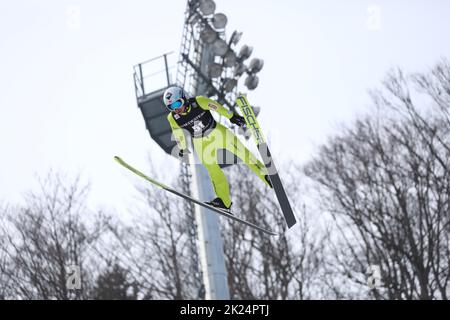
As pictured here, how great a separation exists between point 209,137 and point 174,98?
89 centimetres

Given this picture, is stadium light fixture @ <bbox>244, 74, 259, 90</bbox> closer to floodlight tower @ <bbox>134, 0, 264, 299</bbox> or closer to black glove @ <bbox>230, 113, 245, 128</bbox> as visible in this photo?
floodlight tower @ <bbox>134, 0, 264, 299</bbox>

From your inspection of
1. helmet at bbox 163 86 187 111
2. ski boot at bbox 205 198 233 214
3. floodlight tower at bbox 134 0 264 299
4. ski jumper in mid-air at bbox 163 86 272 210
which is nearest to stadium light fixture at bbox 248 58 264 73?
floodlight tower at bbox 134 0 264 299

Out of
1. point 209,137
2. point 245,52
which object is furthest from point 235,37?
point 209,137

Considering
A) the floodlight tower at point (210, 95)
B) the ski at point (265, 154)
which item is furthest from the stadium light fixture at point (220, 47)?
the ski at point (265, 154)

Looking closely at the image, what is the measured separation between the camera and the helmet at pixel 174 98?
5.21m

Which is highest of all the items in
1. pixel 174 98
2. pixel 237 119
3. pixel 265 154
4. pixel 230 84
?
pixel 230 84

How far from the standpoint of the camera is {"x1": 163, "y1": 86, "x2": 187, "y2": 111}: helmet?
521cm

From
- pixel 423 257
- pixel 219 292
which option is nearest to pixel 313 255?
pixel 423 257

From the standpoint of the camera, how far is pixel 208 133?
19.3 ft

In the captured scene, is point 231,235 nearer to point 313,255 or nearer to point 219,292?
point 313,255

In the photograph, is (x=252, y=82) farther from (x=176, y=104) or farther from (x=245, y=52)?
(x=176, y=104)

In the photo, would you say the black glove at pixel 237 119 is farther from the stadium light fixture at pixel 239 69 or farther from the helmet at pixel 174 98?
the stadium light fixture at pixel 239 69

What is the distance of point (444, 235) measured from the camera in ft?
47.6
